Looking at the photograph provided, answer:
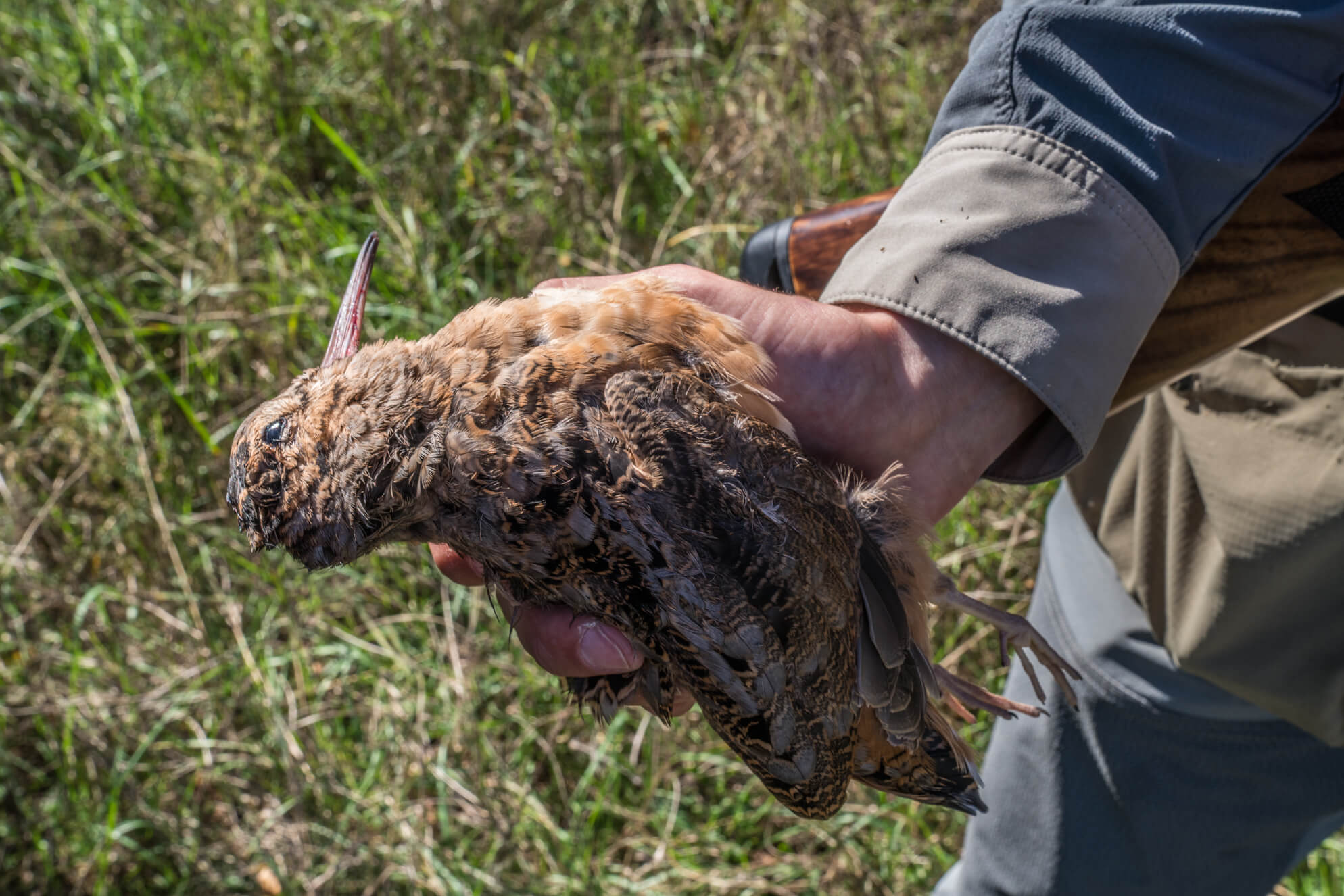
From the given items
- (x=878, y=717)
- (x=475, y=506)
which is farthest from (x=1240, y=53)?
(x=475, y=506)

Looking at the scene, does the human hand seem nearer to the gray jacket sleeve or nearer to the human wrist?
the human wrist

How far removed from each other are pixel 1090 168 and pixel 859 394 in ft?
2.29

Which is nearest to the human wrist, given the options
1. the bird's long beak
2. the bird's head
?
the bird's head

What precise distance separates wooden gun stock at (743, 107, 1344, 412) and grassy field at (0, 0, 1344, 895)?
1.75 meters

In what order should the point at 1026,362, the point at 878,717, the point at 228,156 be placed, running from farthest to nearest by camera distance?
1. the point at 228,156
2. the point at 878,717
3. the point at 1026,362

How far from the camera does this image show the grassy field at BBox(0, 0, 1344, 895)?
384cm

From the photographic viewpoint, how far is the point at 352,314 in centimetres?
262

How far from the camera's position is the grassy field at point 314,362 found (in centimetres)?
384

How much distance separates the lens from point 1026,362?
82.7 inches

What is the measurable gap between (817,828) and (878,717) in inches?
66.5

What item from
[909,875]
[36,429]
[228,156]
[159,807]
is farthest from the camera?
[228,156]

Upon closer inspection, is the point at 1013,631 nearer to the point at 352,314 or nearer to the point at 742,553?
the point at 742,553

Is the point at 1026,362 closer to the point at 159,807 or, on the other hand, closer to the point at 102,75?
the point at 159,807

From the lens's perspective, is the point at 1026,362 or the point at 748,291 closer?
the point at 1026,362
